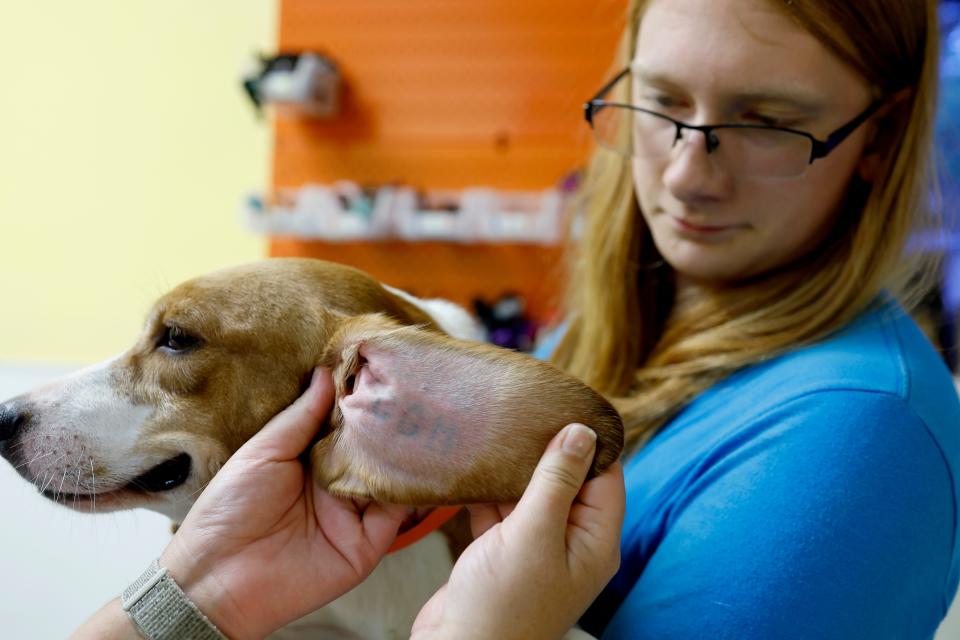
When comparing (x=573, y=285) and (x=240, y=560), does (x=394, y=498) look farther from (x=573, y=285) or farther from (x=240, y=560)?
(x=573, y=285)

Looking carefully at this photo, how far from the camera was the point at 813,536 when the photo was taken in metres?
0.83

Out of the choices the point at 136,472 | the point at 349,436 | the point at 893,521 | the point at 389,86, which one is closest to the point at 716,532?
the point at 893,521

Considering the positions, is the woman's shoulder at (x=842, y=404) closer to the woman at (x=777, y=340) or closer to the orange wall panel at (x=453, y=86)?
the woman at (x=777, y=340)

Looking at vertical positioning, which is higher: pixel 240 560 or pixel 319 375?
pixel 319 375

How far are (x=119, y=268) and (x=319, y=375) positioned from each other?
89.6 inches

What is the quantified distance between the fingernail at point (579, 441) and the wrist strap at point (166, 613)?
1.25ft

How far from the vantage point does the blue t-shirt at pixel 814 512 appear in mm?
823

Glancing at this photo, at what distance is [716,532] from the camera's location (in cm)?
87

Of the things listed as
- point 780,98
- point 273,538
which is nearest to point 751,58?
point 780,98

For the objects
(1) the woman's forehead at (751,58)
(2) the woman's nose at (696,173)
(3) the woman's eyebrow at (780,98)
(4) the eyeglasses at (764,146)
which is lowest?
(2) the woman's nose at (696,173)

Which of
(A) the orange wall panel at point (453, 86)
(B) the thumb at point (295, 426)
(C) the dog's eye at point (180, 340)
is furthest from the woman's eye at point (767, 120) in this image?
(A) the orange wall panel at point (453, 86)

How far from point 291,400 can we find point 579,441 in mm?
411

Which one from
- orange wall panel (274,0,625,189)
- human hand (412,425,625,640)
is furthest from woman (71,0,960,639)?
orange wall panel (274,0,625,189)

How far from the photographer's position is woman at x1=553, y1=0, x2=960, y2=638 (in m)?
0.84
